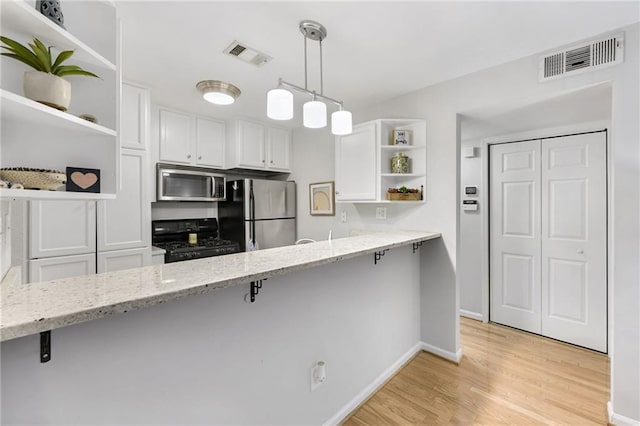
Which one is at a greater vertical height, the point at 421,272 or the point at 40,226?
the point at 40,226

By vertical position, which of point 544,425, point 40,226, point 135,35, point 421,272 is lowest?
point 544,425

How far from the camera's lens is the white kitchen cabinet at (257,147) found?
342 cm

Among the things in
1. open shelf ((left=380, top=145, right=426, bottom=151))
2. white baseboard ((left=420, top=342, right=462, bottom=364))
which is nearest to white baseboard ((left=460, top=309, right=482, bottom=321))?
white baseboard ((left=420, top=342, right=462, bottom=364))

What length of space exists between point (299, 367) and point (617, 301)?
191 centimetres

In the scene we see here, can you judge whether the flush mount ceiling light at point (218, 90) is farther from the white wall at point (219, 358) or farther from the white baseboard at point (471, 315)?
the white baseboard at point (471, 315)

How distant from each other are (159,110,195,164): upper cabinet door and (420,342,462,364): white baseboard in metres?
3.00

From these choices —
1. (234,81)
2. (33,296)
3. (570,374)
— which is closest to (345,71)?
(234,81)

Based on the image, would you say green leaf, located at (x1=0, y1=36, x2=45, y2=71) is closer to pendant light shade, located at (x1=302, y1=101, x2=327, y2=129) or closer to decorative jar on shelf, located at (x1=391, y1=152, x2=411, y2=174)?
pendant light shade, located at (x1=302, y1=101, x2=327, y2=129)

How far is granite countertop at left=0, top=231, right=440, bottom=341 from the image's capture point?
71 centimetres

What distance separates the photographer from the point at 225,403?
1.24 meters

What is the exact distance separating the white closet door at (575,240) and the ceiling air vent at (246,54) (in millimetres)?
2772

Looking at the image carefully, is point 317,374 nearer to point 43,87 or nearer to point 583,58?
point 43,87

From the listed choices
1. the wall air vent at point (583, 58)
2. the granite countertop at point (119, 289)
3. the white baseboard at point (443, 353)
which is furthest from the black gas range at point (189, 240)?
the wall air vent at point (583, 58)

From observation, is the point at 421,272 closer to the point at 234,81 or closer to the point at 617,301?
the point at 617,301
